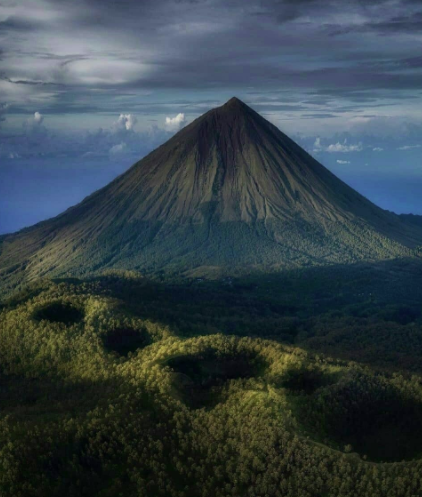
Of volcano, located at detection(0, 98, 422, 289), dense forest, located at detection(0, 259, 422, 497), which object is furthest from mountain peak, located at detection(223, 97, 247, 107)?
dense forest, located at detection(0, 259, 422, 497)

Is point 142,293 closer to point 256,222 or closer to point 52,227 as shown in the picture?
point 256,222

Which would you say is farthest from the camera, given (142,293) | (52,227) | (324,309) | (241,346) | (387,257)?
(52,227)

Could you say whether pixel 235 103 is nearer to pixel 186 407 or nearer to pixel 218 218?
pixel 218 218

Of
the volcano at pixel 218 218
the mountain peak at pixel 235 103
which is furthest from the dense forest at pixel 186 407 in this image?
the mountain peak at pixel 235 103

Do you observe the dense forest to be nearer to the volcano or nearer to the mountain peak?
the volcano

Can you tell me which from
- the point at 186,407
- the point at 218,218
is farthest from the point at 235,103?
the point at 186,407

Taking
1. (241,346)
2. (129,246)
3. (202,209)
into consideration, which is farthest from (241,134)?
(241,346)

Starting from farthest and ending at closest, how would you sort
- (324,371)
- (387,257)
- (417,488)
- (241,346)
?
(387,257) < (241,346) < (324,371) < (417,488)
